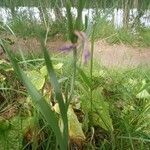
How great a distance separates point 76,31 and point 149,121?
588 mm

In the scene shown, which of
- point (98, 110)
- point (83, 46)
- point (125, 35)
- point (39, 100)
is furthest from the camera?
point (125, 35)

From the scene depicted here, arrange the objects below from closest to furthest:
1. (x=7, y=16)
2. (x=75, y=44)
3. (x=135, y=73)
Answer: (x=75, y=44) → (x=135, y=73) → (x=7, y=16)

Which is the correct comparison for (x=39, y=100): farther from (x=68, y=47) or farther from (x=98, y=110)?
(x=98, y=110)

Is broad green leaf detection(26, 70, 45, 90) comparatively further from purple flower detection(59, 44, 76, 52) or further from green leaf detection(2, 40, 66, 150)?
purple flower detection(59, 44, 76, 52)

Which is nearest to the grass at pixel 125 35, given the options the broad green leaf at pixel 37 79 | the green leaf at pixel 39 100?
the broad green leaf at pixel 37 79

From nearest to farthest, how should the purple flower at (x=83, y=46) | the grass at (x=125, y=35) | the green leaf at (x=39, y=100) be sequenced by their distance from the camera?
1. the purple flower at (x=83, y=46)
2. the green leaf at (x=39, y=100)
3. the grass at (x=125, y=35)

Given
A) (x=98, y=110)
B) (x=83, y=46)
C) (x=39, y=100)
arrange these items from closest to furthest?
1. (x=83, y=46)
2. (x=39, y=100)
3. (x=98, y=110)

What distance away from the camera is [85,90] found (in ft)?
3.35

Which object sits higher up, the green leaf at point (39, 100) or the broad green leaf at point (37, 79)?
the green leaf at point (39, 100)

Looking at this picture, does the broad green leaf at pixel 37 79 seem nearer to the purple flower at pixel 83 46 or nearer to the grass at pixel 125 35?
the purple flower at pixel 83 46

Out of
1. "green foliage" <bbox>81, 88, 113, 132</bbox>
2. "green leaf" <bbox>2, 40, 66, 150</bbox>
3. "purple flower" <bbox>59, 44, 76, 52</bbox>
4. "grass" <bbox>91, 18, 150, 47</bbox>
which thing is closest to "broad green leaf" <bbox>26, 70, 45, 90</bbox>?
"green foliage" <bbox>81, 88, 113, 132</bbox>

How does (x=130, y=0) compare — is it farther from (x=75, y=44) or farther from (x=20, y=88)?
(x=75, y=44)

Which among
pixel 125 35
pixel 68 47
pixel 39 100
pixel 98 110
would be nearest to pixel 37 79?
pixel 98 110

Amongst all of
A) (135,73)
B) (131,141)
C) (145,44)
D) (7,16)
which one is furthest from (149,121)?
(145,44)
